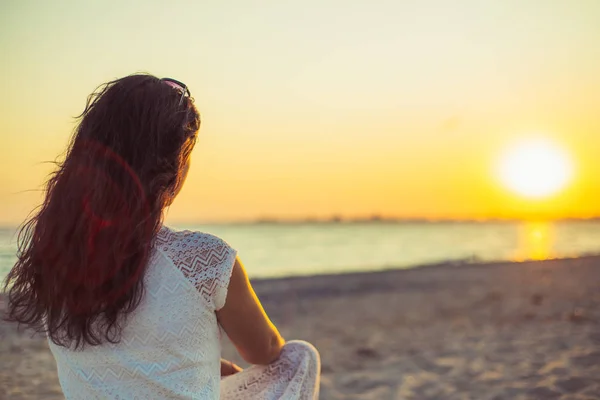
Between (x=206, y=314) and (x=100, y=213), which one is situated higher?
(x=100, y=213)

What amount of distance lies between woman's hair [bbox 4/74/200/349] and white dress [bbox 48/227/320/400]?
0.04 m

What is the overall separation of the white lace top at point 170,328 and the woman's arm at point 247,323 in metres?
0.06

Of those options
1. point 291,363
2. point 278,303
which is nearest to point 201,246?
point 291,363

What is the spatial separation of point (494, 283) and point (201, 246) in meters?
10.6

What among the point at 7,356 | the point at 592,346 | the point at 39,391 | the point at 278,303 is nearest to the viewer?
the point at 39,391

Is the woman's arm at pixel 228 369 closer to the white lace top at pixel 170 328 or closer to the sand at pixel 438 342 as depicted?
the white lace top at pixel 170 328

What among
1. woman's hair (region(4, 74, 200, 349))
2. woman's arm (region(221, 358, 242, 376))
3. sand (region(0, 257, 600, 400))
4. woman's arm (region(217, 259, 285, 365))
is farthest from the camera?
sand (region(0, 257, 600, 400))

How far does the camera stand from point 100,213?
1.71 m

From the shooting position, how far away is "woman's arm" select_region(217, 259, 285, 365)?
182cm

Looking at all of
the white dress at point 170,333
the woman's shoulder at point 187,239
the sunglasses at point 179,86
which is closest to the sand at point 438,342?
the white dress at point 170,333

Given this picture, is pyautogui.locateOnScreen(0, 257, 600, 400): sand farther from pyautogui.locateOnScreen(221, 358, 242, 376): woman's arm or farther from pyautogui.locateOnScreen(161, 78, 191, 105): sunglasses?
pyautogui.locateOnScreen(161, 78, 191, 105): sunglasses

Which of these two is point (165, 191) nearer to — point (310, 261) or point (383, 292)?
point (383, 292)

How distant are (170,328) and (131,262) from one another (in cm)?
22

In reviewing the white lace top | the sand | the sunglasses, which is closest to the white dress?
the white lace top
